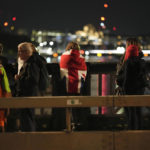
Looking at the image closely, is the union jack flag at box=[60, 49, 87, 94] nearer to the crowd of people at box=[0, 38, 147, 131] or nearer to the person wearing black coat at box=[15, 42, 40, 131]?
the crowd of people at box=[0, 38, 147, 131]

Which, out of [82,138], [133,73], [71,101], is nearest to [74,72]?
[133,73]

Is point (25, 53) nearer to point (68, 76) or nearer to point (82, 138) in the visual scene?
point (68, 76)

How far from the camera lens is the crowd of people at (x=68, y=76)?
6.59 metres

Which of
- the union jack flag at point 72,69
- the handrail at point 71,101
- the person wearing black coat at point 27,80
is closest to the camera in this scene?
the handrail at point 71,101

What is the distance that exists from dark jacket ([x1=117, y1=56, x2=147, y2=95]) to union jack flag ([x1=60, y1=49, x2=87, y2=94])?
3.14 ft

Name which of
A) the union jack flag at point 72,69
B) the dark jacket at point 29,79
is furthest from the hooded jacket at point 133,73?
the dark jacket at point 29,79

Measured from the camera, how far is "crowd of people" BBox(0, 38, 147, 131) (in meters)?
6.59

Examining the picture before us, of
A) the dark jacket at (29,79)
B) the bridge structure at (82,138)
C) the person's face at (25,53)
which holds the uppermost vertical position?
the person's face at (25,53)

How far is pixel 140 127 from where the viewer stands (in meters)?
6.97

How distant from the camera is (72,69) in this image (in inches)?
298

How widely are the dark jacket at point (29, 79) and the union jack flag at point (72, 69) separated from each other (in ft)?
3.39

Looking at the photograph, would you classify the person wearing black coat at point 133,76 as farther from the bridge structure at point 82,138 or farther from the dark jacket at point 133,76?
the bridge structure at point 82,138

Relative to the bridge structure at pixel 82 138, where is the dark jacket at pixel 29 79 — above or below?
above

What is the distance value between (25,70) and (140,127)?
97.8 inches
